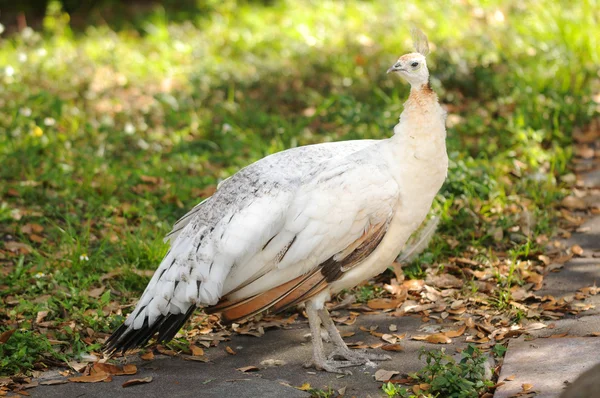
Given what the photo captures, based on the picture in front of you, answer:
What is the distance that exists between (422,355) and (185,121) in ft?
13.1

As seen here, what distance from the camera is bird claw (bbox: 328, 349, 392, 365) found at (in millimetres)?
4309

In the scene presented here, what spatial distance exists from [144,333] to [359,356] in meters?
1.11

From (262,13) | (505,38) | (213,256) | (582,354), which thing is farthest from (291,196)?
(262,13)

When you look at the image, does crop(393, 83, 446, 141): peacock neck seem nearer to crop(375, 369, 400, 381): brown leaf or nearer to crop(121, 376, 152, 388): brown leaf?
crop(375, 369, 400, 381): brown leaf

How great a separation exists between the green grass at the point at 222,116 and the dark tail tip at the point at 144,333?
→ 1.08 ft

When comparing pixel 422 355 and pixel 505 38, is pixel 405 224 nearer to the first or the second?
pixel 422 355

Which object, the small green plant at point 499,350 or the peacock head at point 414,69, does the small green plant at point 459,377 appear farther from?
the peacock head at point 414,69

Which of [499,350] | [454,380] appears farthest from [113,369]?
[499,350]

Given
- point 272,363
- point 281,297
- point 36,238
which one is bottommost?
point 272,363

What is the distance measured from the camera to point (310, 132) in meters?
7.39

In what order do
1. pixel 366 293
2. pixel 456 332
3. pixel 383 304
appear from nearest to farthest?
pixel 456 332 → pixel 383 304 → pixel 366 293

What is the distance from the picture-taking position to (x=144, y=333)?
4.21 meters

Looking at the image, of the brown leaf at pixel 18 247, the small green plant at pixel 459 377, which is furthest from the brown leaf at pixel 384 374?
the brown leaf at pixel 18 247

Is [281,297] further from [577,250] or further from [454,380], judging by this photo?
[577,250]
